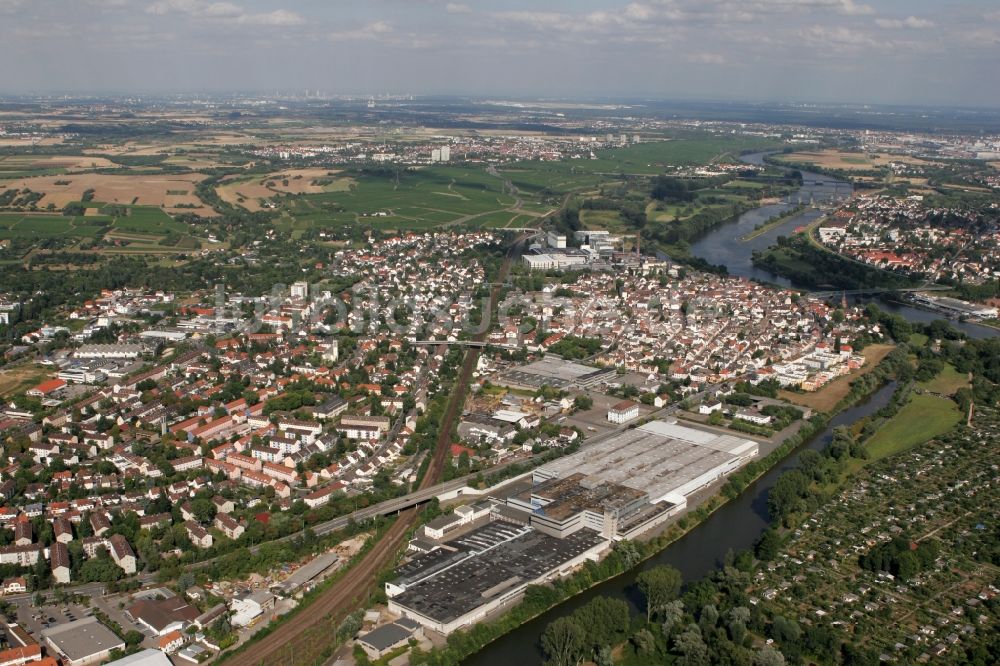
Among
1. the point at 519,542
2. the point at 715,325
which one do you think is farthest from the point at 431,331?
the point at 519,542

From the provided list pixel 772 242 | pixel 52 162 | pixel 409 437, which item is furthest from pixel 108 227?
pixel 772 242

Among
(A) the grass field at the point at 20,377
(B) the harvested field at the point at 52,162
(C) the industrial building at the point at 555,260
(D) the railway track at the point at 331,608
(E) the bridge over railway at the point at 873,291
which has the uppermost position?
(B) the harvested field at the point at 52,162

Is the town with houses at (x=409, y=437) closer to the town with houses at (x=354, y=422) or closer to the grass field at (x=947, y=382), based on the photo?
the town with houses at (x=354, y=422)

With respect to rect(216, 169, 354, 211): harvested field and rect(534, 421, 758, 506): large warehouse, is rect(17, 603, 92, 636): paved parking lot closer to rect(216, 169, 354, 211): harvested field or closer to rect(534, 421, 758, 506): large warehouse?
rect(534, 421, 758, 506): large warehouse

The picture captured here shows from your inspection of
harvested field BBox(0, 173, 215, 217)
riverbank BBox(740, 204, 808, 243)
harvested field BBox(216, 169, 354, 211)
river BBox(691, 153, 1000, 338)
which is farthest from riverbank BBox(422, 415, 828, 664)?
harvested field BBox(216, 169, 354, 211)

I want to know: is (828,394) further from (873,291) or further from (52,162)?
(52,162)

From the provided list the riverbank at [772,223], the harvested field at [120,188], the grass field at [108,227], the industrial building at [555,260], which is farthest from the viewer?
the harvested field at [120,188]

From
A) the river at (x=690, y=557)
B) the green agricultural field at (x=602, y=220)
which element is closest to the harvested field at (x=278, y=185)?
the green agricultural field at (x=602, y=220)
